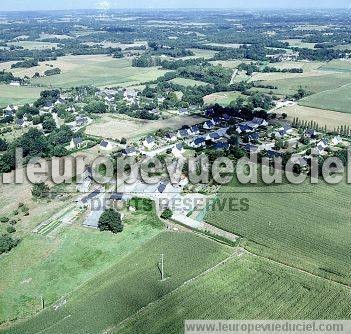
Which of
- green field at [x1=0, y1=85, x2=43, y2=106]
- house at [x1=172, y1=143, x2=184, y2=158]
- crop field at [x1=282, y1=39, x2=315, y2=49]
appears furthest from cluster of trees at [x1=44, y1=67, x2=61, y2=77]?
crop field at [x1=282, y1=39, x2=315, y2=49]

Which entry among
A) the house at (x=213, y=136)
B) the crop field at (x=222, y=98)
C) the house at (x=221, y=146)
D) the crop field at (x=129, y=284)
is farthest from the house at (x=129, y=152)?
the crop field at (x=222, y=98)

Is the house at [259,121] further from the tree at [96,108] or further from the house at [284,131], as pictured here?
the tree at [96,108]

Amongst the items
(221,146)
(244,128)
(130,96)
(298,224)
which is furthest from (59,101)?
(298,224)

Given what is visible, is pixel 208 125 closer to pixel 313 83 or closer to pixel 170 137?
pixel 170 137

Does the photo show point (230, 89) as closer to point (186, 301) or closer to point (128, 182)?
point (128, 182)

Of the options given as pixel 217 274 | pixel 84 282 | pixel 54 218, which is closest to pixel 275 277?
pixel 217 274

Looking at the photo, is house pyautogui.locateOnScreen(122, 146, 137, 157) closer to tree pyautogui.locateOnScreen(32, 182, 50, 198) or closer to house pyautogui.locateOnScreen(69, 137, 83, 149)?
house pyautogui.locateOnScreen(69, 137, 83, 149)
